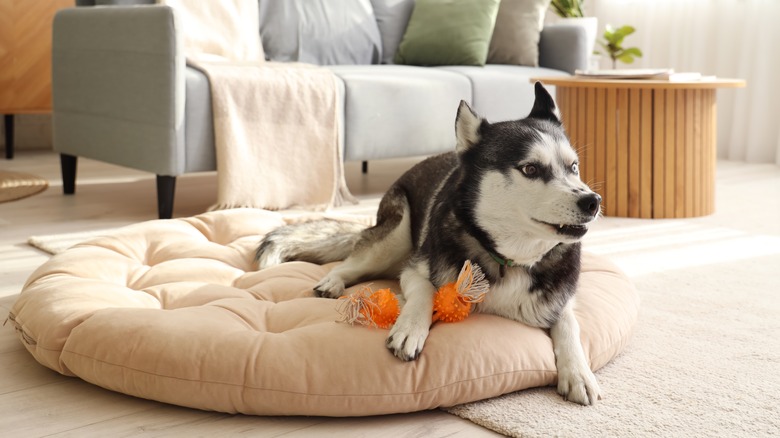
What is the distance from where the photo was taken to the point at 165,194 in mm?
3525

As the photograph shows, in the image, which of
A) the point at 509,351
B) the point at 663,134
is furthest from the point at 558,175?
the point at 663,134

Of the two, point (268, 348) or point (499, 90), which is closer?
point (268, 348)

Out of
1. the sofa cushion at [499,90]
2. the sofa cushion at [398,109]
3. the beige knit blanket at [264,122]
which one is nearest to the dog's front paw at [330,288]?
the beige knit blanket at [264,122]

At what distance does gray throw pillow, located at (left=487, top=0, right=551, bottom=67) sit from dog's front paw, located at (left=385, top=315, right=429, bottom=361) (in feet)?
11.2

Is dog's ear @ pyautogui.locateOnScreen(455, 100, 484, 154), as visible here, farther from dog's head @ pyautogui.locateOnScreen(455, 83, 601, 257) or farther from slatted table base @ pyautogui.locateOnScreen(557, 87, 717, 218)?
slatted table base @ pyautogui.locateOnScreen(557, 87, 717, 218)

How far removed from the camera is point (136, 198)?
412cm

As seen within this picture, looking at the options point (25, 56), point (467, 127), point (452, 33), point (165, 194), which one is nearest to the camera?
point (467, 127)

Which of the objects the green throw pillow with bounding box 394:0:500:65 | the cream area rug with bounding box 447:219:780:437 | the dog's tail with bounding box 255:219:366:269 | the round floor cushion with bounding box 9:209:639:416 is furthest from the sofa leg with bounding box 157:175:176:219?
the green throw pillow with bounding box 394:0:500:65

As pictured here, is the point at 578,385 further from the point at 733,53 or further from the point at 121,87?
the point at 733,53

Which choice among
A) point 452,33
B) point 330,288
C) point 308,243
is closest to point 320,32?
point 452,33

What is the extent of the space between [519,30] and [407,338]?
3.52 m

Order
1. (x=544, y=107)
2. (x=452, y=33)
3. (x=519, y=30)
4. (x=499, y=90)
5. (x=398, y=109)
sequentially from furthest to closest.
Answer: (x=519, y=30) → (x=452, y=33) → (x=499, y=90) → (x=398, y=109) → (x=544, y=107)

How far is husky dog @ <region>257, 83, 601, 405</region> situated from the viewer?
1733 millimetres

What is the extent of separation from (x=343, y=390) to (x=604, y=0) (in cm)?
523
